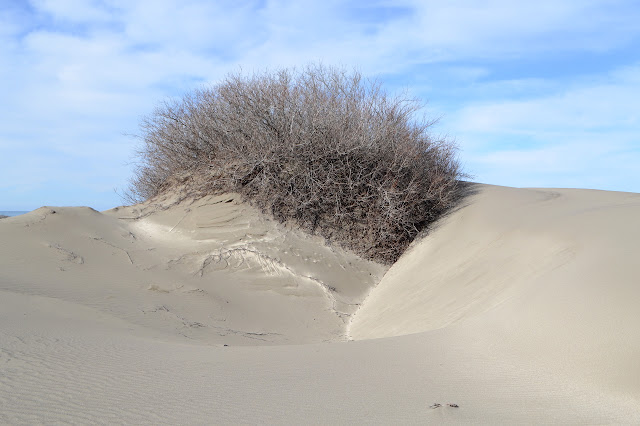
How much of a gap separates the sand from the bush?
0.59 metres

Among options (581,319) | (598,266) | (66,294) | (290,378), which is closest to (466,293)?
(598,266)

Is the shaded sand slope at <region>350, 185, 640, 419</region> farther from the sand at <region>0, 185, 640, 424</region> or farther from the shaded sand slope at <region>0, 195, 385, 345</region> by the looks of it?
the shaded sand slope at <region>0, 195, 385, 345</region>

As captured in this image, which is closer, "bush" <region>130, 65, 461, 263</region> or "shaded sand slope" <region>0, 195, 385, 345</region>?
"shaded sand slope" <region>0, 195, 385, 345</region>

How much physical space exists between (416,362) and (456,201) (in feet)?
31.4

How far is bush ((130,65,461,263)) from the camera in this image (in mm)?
13547

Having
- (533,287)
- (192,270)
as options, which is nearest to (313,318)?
(192,270)

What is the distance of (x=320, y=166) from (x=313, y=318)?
4242 mm

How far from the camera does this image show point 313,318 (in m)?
11.1

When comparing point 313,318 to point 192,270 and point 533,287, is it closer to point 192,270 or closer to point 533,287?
point 192,270

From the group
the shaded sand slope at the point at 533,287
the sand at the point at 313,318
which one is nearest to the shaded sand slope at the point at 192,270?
the sand at the point at 313,318

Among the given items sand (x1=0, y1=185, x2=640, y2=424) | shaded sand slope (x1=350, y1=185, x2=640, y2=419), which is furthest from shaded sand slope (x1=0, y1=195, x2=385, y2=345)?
shaded sand slope (x1=350, y1=185, x2=640, y2=419)

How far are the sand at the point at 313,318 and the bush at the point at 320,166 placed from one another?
59 cm

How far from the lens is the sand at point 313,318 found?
4.40 m

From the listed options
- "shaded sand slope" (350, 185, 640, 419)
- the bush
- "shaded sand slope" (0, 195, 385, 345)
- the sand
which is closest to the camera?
the sand
